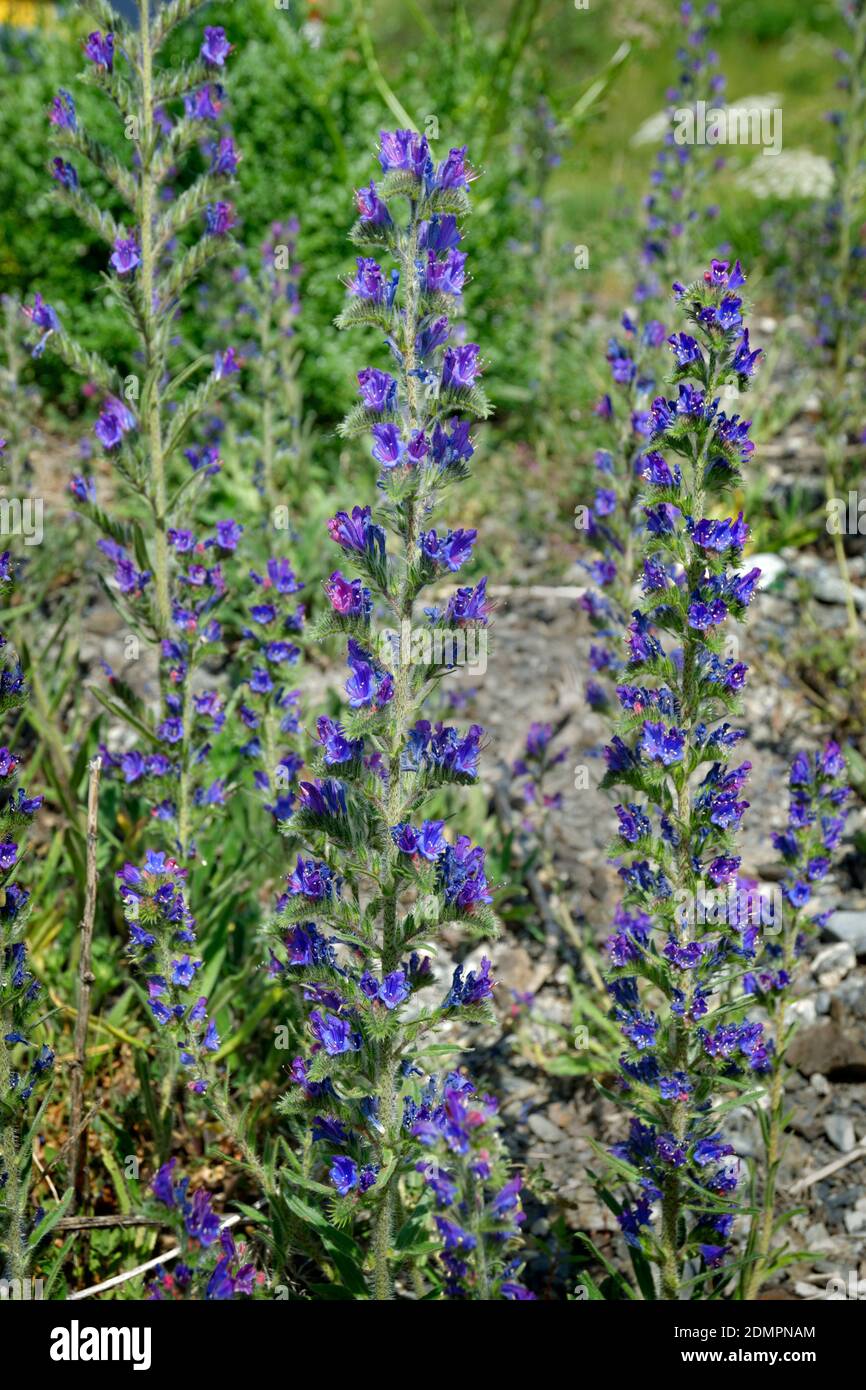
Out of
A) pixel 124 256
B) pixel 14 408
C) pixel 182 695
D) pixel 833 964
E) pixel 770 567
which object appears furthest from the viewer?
pixel 770 567

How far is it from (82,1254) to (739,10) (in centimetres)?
2340

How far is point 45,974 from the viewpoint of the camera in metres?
3.83

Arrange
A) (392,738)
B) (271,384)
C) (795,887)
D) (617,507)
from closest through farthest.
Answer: (392,738) < (795,887) < (617,507) < (271,384)

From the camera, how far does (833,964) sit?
13.5 ft

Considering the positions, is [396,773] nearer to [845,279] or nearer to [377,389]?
[377,389]

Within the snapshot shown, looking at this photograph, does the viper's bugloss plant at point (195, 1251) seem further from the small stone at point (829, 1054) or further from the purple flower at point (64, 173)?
the purple flower at point (64, 173)

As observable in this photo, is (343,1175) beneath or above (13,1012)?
beneath

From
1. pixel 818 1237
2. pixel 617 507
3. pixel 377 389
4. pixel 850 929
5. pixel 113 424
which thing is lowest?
pixel 818 1237

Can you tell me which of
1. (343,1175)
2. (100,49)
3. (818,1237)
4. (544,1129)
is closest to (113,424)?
(100,49)

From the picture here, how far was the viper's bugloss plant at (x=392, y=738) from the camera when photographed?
90.3 inches

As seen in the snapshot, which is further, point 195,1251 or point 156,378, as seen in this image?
point 156,378

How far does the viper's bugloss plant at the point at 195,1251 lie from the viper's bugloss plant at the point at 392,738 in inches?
8.9

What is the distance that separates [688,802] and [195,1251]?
51.3 inches

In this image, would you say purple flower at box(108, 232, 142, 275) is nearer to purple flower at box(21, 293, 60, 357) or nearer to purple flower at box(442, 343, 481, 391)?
purple flower at box(21, 293, 60, 357)
